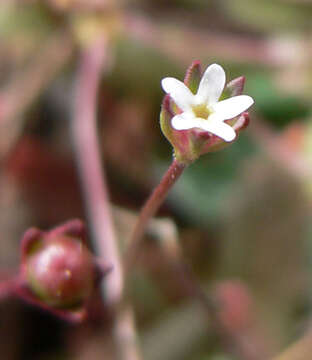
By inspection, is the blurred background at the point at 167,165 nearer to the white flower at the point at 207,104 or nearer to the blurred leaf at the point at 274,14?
the blurred leaf at the point at 274,14

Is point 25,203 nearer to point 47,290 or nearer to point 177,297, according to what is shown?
point 177,297

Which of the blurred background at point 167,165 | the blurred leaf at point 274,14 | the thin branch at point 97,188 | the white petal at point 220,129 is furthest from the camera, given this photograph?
the blurred leaf at point 274,14

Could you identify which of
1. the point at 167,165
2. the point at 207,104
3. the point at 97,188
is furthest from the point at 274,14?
the point at 207,104

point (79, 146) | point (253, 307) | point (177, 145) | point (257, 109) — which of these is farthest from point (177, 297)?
point (177, 145)

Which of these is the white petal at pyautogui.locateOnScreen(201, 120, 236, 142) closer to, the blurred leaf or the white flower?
the white flower

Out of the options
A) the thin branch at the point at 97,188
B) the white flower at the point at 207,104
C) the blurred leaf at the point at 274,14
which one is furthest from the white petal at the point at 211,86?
the blurred leaf at the point at 274,14

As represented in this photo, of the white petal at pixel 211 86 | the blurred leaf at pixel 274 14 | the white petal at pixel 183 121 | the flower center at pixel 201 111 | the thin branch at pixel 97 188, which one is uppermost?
the blurred leaf at pixel 274 14
